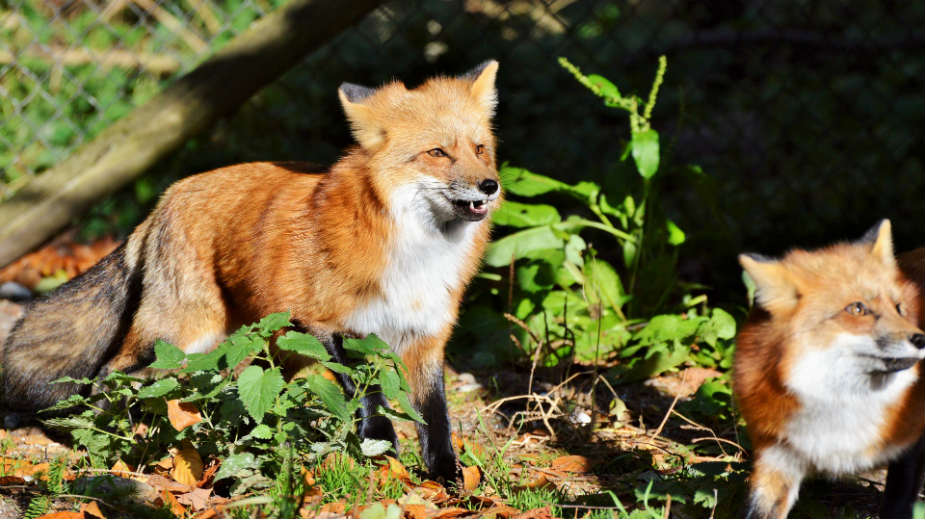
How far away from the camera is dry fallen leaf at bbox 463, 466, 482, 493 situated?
3496 mm

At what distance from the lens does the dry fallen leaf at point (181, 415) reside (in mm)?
3279

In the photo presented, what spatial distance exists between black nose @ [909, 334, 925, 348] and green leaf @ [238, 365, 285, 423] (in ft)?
6.04

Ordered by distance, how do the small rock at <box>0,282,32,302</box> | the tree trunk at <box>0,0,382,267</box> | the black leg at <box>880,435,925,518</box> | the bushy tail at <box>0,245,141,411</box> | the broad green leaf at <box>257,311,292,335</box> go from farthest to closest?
the small rock at <box>0,282,32,302</box> → the tree trunk at <box>0,0,382,267</box> → the bushy tail at <box>0,245,141,411</box> → the broad green leaf at <box>257,311,292,335</box> → the black leg at <box>880,435,925,518</box>

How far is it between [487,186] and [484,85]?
0.61 meters

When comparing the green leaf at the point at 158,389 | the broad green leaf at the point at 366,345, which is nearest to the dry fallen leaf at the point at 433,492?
the broad green leaf at the point at 366,345

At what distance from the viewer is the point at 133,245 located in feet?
14.5

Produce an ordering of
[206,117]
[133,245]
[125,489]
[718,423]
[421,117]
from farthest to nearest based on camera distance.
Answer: [206,117] → [133,245] → [718,423] → [421,117] → [125,489]

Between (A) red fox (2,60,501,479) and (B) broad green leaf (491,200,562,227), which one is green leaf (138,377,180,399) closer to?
(A) red fox (2,60,501,479)

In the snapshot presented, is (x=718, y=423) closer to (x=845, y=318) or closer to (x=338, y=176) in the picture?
(x=845, y=318)

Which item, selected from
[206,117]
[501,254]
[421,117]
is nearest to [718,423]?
[501,254]

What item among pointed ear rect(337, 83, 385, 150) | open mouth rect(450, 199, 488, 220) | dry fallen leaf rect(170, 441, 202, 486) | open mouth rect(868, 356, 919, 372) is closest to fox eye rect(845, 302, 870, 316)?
open mouth rect(868, 356, 919, 372)

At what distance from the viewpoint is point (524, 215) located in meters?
5.08

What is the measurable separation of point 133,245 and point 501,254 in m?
1.79

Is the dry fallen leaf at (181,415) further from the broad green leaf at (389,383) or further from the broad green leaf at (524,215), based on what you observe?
the broad green leaf at (524,215)
